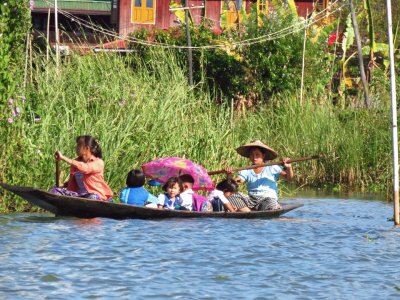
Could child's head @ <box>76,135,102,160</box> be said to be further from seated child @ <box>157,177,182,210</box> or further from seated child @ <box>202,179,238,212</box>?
seated child @ <box>202,179,238,212</box>

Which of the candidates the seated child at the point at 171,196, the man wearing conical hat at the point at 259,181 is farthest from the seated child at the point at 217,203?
the seated child at the point at 171,196

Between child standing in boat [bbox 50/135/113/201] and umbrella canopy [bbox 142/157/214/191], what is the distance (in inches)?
39.1

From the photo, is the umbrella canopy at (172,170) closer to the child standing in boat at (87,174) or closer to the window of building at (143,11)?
the child standing in boat at (87,174)

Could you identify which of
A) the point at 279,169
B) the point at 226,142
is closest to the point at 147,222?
the point at 279,169

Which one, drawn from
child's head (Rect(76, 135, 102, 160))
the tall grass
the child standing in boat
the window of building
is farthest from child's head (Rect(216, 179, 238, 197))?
the window of building

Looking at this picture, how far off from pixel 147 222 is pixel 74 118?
86.0 inches

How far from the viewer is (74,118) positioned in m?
15.7

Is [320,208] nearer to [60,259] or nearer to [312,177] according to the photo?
[312,177]

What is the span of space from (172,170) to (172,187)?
0.37m

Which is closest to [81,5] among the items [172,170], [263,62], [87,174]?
[263,62]

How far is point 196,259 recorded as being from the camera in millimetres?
11508

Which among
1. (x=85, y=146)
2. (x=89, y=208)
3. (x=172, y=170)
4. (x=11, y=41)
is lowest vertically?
(x=89, y=208)

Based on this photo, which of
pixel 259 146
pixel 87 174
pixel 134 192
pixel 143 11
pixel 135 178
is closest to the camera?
pixel 87 174

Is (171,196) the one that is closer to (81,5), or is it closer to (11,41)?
(11,41)
